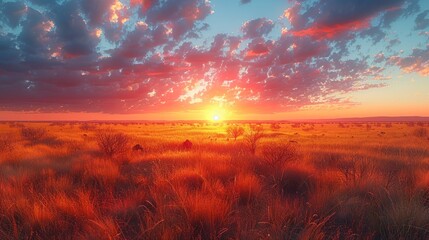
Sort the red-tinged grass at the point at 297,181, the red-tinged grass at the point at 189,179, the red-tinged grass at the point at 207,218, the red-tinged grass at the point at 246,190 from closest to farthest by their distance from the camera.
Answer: the red-tinged grass at the point at 207,218
the red-tinged grass at the point at 246,190
the red-tinged grass at the point at 189,179
the red-tinged grass at the point at 297,181

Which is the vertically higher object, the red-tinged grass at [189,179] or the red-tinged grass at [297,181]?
the red-tinged grass at [189,179]

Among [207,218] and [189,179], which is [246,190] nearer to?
[189,179]

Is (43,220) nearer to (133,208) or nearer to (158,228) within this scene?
(133,208)

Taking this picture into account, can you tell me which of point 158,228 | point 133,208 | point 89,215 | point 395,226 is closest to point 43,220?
point 89,215

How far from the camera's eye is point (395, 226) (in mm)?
4852

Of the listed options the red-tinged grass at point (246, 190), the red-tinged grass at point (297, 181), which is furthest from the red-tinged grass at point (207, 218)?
the red-tinged grass at point (297, 181)

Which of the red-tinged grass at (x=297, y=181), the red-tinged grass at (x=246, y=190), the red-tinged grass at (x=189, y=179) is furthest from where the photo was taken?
the red-tinged grass at (x=297, y=181)

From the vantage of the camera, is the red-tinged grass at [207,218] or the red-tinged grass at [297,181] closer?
the red-tinged grass at [207,218]

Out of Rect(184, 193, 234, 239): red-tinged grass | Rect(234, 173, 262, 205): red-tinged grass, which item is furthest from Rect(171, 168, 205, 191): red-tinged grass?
Rect(184, 193, 234, 239): red-tinged grass

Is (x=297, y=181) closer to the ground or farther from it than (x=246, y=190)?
closer to the ground

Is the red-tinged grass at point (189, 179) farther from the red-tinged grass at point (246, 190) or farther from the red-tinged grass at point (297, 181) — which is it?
the red-tinged grass at point (297, 181)

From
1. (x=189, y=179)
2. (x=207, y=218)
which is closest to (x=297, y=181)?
(x=189, y=179)

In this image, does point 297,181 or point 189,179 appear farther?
point 297,181

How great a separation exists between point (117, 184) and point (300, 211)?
562 cm
